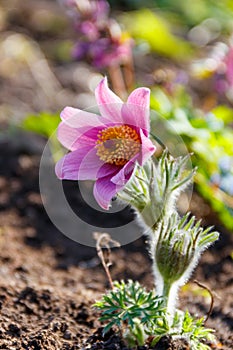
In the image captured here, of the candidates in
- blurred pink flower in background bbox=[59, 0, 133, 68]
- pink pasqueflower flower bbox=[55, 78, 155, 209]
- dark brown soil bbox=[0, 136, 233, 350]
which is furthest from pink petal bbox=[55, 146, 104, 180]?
blurred pink flower in background bbox=[59, 0, 133, 68]

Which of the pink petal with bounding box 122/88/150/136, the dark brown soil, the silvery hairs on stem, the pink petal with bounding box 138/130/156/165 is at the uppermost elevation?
the pink petal with bounding box 122/88/150/136

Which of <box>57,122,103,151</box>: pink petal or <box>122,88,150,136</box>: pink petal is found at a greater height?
<box>122,88,150,136</box>: pink petal

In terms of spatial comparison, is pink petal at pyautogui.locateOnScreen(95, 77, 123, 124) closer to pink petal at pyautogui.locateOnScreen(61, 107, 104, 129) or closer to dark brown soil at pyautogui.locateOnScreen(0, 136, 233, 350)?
pink petal at pyautogui.locateOnScreen(61, 107, 104, 129)

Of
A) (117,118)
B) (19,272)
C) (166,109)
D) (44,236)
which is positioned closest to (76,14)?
(166,109)

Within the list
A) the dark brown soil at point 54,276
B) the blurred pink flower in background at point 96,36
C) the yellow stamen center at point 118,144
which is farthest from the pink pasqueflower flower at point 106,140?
the blurred pink flower in background at point 96,36

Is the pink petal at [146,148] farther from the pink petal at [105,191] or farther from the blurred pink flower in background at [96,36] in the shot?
the blurred pink flower in background at [96,36]

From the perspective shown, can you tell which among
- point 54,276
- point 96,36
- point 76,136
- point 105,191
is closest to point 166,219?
point 105,191

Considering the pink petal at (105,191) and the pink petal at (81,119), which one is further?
the pink petal at (81,119)
